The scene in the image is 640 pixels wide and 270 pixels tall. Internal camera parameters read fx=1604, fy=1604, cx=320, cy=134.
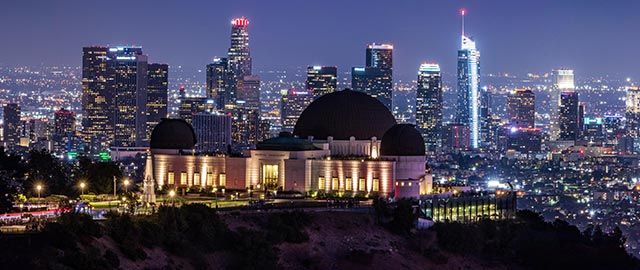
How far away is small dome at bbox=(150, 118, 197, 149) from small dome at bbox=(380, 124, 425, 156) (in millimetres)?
15058

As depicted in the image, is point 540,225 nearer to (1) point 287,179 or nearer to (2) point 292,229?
(1) point 287,179

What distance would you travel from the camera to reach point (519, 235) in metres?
98.1

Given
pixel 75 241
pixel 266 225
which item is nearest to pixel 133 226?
pixel 75 241

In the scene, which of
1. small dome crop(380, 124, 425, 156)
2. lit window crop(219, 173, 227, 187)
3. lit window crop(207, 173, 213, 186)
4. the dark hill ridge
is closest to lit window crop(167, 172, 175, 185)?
lit window crop(207, 173, 213, 186)

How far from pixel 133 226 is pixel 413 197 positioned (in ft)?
98.1

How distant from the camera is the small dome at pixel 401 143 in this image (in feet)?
330

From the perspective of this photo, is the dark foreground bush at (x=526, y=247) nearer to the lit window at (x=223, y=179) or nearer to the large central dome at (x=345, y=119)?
the large central dome at (x=345, y=119)

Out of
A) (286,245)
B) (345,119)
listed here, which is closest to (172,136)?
(345,119)

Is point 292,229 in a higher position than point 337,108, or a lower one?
lower

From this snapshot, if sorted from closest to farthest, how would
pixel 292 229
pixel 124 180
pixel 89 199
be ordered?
pixel 292 229 < pixel 89 199 < pixel 124 180

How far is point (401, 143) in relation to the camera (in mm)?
100562

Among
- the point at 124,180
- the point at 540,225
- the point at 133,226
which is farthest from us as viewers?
the point at 540,225

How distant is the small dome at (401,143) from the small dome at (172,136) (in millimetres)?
15058

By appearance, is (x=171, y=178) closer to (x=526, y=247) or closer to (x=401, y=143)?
(x=401, y=143)
